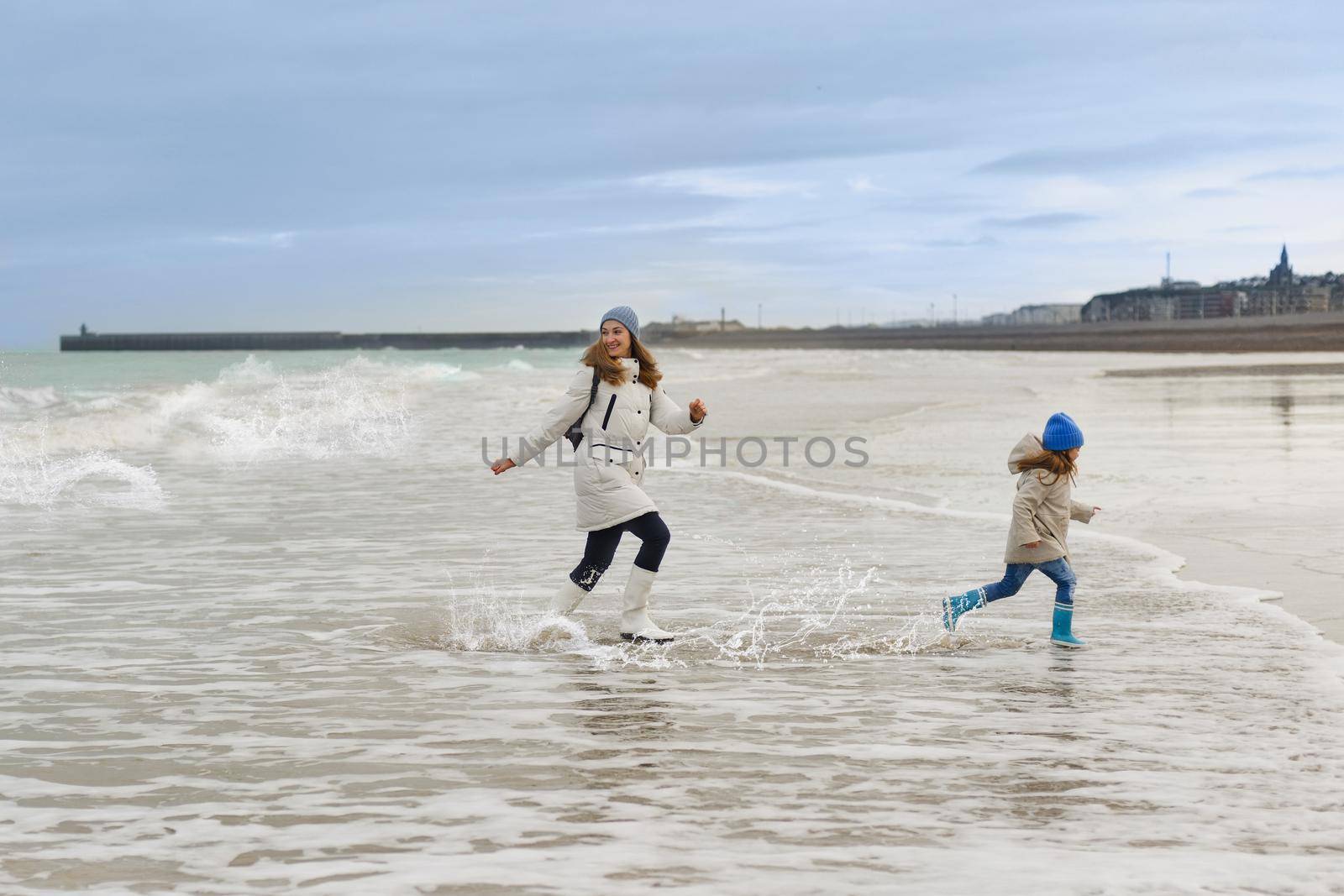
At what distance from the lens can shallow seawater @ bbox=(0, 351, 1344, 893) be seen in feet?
12.4

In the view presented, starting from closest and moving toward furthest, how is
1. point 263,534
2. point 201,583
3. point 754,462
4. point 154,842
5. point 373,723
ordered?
point 154,842 < point 373,723 < point 201,583 < point 263,534 < point 754,462

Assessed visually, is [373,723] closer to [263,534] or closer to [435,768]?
[435,768]

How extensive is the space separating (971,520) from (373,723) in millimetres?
6938

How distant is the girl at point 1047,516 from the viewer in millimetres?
6555

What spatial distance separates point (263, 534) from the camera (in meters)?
10.7

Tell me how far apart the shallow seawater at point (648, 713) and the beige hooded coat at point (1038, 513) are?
497 mm

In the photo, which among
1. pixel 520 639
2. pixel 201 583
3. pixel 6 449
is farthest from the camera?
pixel 6 449

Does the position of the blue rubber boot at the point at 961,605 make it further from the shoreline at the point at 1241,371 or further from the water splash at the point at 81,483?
the shoreline at the point at 1241,371

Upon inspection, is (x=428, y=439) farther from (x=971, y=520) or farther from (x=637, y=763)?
(x=637, y=763)

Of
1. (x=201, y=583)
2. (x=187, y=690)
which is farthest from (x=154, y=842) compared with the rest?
(x=201, y=583)

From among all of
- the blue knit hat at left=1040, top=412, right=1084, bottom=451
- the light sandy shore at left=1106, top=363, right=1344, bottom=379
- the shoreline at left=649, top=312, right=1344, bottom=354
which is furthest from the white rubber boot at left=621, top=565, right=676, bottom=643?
the shoreline at left=649, top=312, right=1344, bottom=354

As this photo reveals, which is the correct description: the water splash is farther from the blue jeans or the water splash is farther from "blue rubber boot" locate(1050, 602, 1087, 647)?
"blue rubber boot" locate(1050, 602, 1087, 647)

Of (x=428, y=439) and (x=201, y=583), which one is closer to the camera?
(x=201, y=583)

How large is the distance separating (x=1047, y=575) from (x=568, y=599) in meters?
2.53
